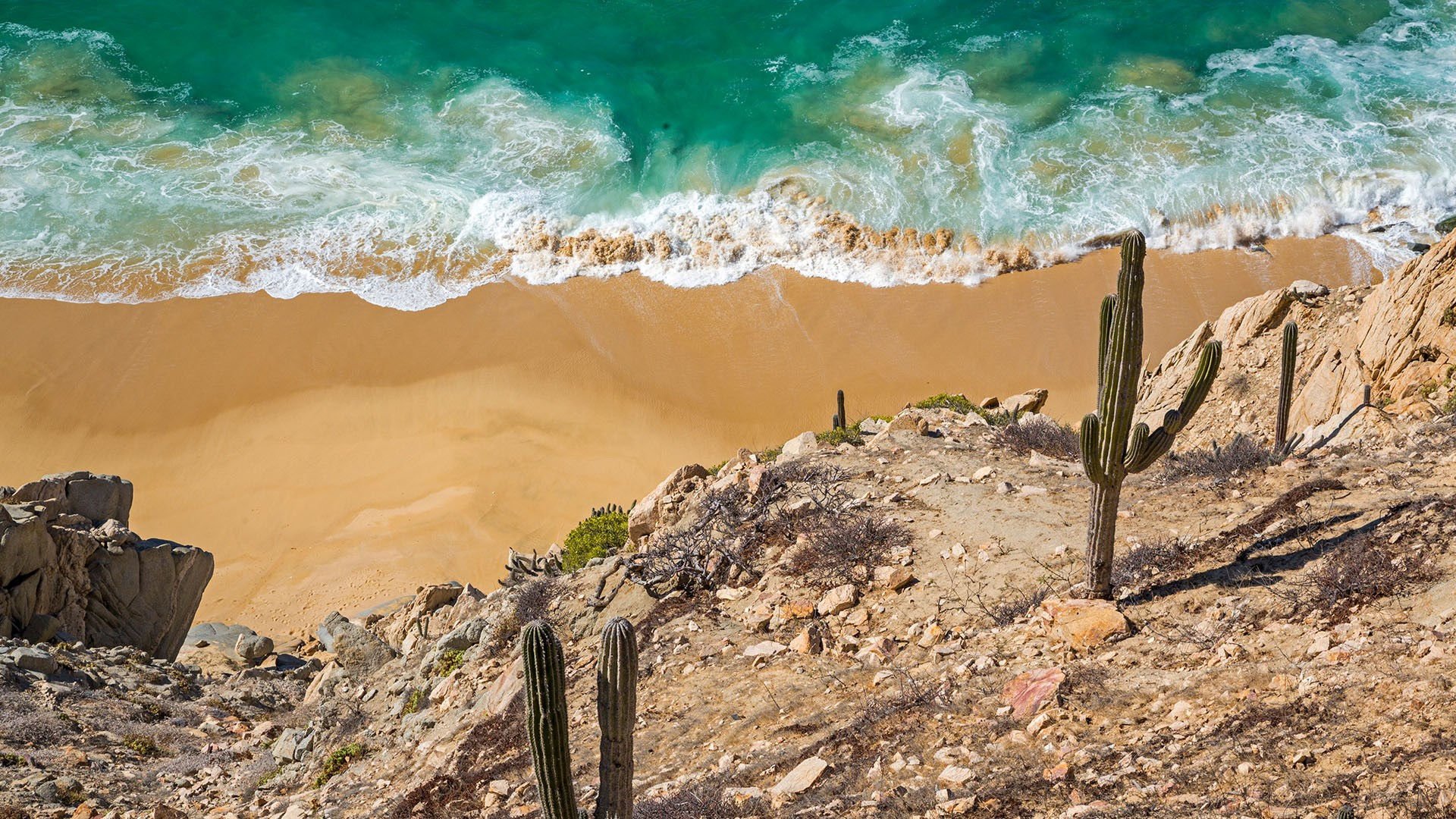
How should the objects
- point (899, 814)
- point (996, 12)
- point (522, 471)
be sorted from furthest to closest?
1. point (996, 12)
2. point (522, 471)
3. point (899, 814)

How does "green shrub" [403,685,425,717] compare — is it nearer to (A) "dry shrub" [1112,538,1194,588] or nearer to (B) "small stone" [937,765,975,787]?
(B) "small stone" [937,765,975,787]

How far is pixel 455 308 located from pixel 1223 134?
16.4 metres

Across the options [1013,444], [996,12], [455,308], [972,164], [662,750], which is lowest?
[662,750]

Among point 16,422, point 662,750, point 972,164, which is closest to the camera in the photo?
point 662,750

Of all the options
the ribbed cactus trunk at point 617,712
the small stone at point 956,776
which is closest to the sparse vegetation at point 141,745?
the ribbed cactus trunk at point 617,712

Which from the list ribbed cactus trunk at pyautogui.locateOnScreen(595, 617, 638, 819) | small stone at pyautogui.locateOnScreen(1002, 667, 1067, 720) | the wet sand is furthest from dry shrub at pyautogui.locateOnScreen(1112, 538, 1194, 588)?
the wet sand

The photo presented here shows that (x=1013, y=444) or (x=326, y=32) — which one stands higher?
(x=326, y=32)

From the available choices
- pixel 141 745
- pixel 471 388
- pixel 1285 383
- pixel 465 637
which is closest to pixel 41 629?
pixel 141 745

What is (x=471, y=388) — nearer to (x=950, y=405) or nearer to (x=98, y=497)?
(x=98, y=497)

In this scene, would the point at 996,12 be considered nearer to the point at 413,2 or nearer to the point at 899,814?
the point at 413,2

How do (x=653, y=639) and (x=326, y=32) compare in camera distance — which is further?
(x=326, y=32)

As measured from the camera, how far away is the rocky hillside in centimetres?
667

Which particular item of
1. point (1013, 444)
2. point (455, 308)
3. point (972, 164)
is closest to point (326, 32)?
point (455, 308)

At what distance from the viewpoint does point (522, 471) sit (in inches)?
720
